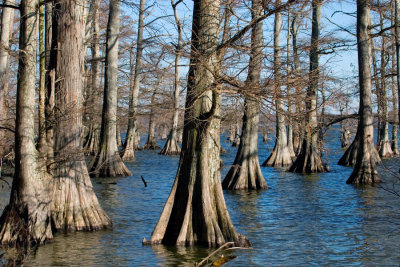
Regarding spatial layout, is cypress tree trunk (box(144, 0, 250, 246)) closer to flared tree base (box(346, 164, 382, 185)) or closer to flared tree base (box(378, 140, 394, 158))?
flared tree base (box(346, 164, 382, 185))

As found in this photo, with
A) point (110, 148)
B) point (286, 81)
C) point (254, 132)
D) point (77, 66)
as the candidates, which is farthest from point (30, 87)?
point (110, 148)

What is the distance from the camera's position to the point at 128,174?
62.6ft

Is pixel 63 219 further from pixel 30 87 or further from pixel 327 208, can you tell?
pixel 327 208

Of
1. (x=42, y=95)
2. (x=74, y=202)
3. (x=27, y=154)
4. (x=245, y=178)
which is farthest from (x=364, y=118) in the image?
(x=27, y=154)

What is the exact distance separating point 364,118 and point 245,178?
4.31 m

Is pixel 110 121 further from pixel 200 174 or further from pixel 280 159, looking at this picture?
pixel 200 174

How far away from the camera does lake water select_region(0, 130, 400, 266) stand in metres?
8.01

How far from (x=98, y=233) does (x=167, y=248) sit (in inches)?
58.1

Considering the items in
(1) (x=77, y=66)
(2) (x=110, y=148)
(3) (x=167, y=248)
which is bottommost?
(3) (x=167, y=248)

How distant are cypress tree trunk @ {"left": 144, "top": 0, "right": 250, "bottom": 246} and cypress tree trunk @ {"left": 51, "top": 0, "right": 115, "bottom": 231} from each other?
139cm

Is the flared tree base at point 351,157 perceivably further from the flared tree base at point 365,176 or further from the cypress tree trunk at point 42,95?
the cypress tree trunk at point 42,95

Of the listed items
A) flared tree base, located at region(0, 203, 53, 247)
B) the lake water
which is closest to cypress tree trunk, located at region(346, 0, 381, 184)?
the lake water

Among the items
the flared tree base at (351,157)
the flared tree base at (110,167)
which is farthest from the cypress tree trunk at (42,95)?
the flared tree base at (351,157)

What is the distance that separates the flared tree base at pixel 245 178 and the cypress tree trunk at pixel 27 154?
766cm
